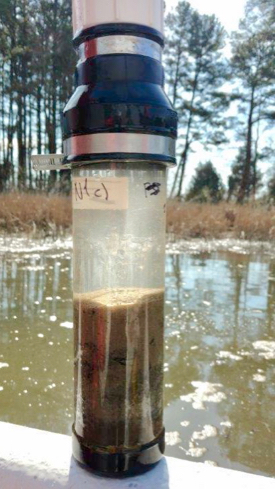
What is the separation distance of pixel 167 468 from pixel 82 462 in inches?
3.3

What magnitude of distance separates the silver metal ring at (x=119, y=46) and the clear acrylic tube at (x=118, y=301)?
0.32 feet

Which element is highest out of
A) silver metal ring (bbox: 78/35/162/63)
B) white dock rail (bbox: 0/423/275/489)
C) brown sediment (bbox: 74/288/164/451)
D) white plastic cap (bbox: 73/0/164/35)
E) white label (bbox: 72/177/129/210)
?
white plastic cap (bbox: 73/0/164/35)

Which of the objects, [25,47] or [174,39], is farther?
Result: [174,39]

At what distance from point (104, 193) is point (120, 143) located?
0.05 metres

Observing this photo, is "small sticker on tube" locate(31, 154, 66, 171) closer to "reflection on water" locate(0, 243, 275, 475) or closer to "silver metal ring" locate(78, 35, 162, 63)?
"silver metal ring" locate(78, 35, 162, 63)

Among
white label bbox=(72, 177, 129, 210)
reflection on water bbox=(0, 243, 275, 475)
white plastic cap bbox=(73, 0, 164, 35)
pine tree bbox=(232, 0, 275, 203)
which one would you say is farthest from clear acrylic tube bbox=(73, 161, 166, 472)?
pine tree bbox=(232, 0, 275, 203)

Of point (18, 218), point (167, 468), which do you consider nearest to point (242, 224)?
point (18, 218)

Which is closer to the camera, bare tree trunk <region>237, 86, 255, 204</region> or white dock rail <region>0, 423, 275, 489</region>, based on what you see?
white dock rail <region>0, 423, 275, 489</region>

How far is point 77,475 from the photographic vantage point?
0.40 meters

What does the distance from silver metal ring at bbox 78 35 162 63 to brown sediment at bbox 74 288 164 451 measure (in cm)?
22

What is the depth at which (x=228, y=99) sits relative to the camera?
581 inches

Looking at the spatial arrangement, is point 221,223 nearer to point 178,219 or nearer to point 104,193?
point 178,219

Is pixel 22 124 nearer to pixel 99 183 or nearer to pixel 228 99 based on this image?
pixel 228 99

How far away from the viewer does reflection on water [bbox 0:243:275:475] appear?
93cm
